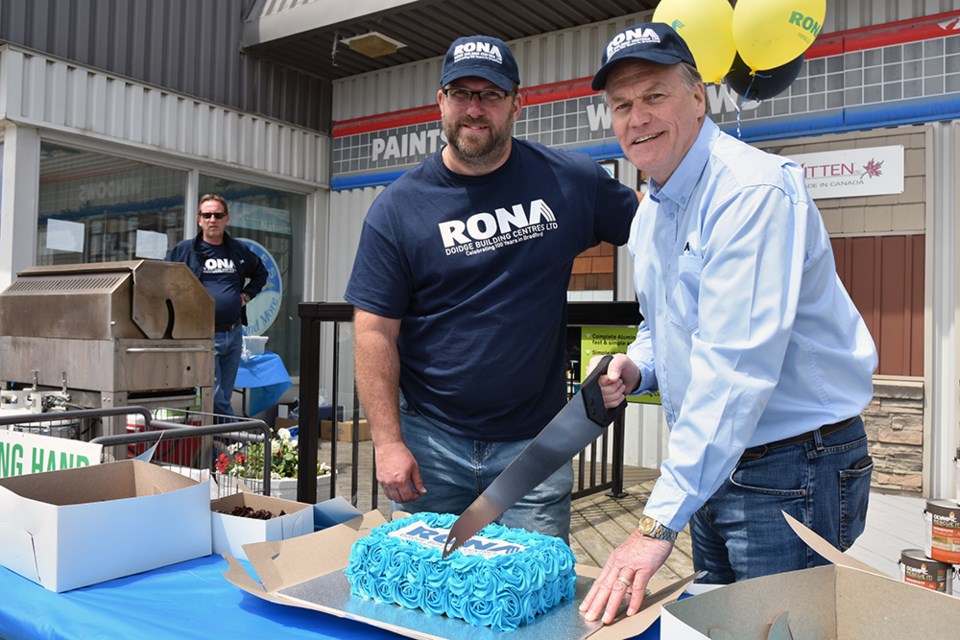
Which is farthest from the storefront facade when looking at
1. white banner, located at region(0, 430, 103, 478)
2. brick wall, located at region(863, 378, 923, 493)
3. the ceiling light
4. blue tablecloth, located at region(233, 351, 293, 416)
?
white banner, located at region(0, 430, 103, 478)

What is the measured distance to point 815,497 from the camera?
4.99 feet

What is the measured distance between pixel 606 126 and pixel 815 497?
21.8 ft

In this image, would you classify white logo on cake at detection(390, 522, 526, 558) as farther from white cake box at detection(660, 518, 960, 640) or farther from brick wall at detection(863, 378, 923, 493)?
brick wall at detection(863, 378, 923, 493)

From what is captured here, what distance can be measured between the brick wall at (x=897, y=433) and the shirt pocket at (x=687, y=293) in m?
5.33

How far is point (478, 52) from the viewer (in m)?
2.10

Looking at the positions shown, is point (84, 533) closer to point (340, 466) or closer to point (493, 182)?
point (493, 182)

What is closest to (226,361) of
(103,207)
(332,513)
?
(103,207)

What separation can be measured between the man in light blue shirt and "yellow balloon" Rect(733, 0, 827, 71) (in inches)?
134

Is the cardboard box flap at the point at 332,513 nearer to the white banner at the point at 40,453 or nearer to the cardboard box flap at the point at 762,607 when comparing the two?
the white banner at the point at 40,453

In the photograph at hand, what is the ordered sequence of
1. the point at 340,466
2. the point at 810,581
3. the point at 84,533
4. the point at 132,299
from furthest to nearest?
the point at 340,466 → the point at 132,299 → the point at 84,533 → the point at 810,581

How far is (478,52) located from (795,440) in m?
1.34

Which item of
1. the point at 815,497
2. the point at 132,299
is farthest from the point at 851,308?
the point at 132,299

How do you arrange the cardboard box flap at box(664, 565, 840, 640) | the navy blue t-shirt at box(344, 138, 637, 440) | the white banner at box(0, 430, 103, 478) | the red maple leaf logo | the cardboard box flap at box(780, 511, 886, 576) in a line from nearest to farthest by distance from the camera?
the cardboard box flap at box(664, 565, 840, 640) < the cardboard box flap at box(780, 511, 886, 576) < the white banner at box(0, 430, 103, 478) < the navy blue t-shirt at box(344, 138, 637, 440) < the red maple leaf logo

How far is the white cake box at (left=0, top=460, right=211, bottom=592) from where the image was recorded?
1.42 metres
